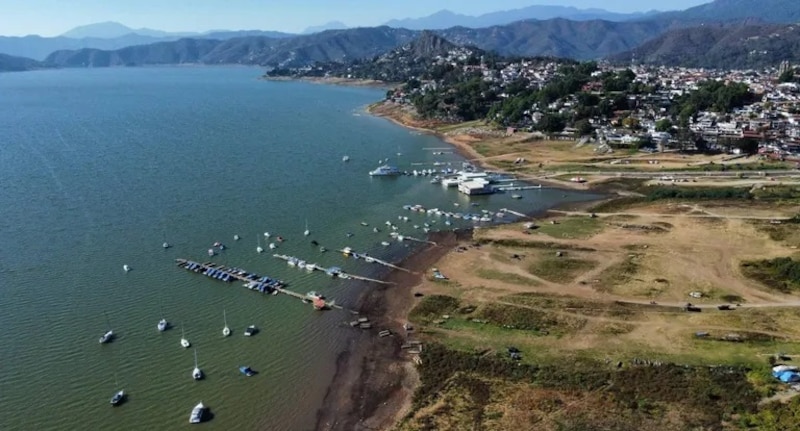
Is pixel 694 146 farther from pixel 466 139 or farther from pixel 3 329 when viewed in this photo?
pixel 3 329

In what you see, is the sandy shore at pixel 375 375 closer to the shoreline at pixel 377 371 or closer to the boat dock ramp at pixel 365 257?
the shoreline at pixel 377 371

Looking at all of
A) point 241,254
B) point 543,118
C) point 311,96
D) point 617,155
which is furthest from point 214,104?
point 241,254

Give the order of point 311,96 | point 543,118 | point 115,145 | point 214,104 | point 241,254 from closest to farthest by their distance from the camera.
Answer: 1. point 241,254
2. point 115,145
3. point 543,118
4. point 214,104
5. point 311,96

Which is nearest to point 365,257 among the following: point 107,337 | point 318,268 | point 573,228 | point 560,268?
point 318,268

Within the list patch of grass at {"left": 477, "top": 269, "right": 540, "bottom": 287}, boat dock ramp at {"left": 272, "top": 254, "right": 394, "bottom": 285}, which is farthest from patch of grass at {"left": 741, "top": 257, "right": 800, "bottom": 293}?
boat dock ramp at {"left": 272, "top": 254, "right": 394, "bottom": 285}

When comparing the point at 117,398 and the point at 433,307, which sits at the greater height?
the point at 433,307

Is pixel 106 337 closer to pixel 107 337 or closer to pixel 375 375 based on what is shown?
pixel 107 337
